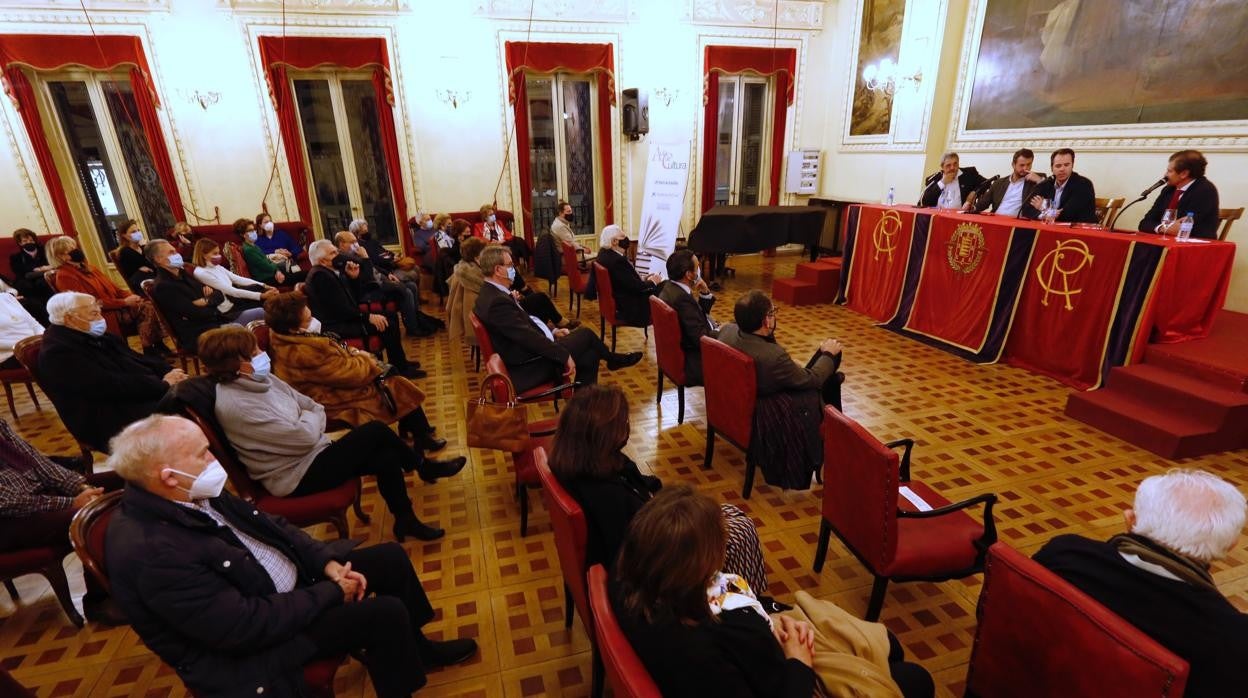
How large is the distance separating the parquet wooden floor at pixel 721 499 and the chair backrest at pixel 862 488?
1.39 feet

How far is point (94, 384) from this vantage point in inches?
112

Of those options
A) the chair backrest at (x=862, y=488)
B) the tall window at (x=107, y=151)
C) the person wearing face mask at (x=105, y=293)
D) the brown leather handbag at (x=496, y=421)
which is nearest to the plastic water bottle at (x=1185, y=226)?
the chair backrest at (x=862, y=488)

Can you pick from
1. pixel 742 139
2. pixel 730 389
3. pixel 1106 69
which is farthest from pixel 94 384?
pixel 742 139

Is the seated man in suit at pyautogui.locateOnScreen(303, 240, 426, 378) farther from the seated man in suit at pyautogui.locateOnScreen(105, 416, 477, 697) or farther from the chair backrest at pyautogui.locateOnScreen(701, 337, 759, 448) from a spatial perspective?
the seated man in suit at pyautogui.locateOnScreen(105, 416, 477, 697)

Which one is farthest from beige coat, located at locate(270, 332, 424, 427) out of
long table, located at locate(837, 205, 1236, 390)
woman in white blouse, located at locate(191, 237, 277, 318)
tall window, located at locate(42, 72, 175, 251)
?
tall window, located at locate(42, 72, 175, 251)

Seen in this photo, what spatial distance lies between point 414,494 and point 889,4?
9.12 meters

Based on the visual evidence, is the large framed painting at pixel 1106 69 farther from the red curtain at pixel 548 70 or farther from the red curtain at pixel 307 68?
the red curtain at pixel 307 68

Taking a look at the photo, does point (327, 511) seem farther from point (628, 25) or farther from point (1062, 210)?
point (628, 25)

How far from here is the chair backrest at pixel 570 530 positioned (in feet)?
5.76

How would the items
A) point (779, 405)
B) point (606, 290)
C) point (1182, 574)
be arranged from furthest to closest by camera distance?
1. point (606, 290)
2. point (779, 405)
3. point (1182, 574)

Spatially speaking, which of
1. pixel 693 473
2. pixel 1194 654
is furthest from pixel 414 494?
pixel 1194 654

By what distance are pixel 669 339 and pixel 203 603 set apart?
2892 mm

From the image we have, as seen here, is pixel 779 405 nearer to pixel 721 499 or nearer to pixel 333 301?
pixel 721 499

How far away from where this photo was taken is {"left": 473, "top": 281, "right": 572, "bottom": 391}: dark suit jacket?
11.6 feet
